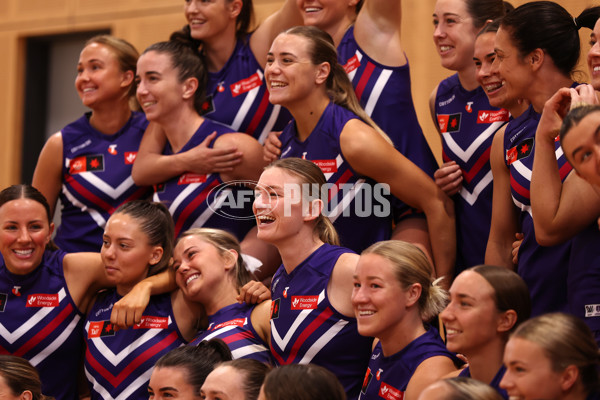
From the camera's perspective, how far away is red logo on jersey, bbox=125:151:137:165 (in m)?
3.68

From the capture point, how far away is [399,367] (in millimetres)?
2430

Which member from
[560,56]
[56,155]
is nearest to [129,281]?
[56,155]

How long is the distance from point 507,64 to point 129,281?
1.53 metres

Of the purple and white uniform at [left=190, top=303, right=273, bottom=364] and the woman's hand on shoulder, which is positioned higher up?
the woman's hand on shoulder

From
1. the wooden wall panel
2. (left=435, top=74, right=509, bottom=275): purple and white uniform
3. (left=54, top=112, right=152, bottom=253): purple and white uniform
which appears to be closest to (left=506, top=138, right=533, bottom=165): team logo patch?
(left=435, top=74, right=509, bottom=275): purple and white uniform

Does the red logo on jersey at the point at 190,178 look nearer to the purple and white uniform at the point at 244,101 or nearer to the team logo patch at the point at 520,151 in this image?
the purple and white uniform at the point at 244,101

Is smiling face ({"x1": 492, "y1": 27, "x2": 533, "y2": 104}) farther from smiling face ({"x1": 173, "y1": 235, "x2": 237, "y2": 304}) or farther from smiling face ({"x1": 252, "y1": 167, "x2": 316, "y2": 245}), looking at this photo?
smiling face ({"x1": 173, "y1": 235, "x2": 237, "y2": 304})

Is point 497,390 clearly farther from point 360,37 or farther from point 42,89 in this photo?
point 42,89

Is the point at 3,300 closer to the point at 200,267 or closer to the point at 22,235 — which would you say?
the point at 22,235

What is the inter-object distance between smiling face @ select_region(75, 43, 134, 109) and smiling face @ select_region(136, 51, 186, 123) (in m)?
0.22

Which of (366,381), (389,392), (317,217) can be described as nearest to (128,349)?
(317,217)

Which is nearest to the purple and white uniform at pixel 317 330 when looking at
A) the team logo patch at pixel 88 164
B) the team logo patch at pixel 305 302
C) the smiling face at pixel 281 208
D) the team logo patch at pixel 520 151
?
the team logo patch at pixel 305 302

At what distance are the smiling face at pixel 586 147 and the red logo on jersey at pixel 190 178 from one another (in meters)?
1.67

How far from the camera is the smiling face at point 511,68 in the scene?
2545mm
